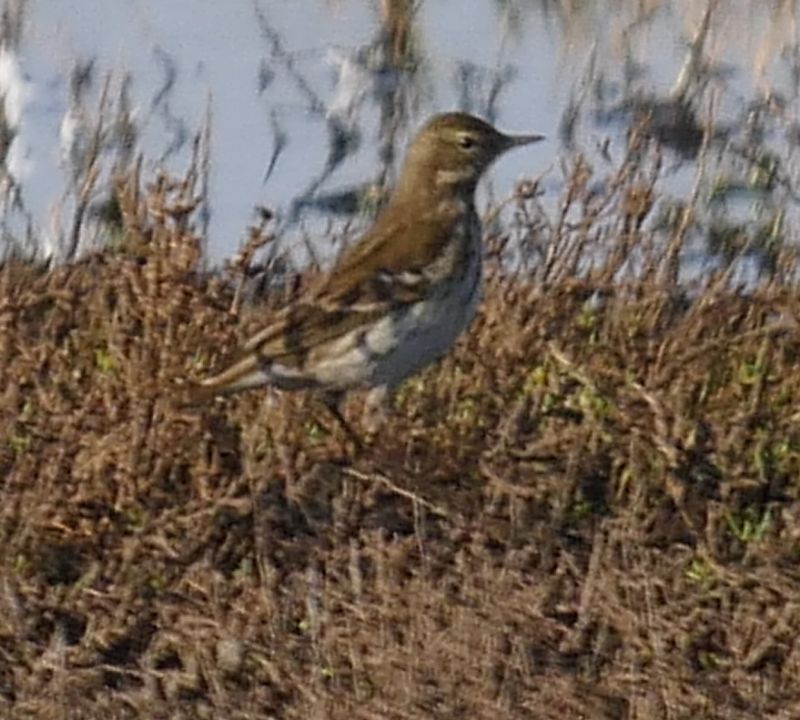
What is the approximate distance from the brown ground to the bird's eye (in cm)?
38

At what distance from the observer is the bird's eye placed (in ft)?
26.0

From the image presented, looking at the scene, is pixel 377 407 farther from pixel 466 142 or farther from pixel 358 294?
pixel 466 142

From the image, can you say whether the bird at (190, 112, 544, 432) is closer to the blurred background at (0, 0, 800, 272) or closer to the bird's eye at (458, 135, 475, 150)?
the bird's eye at (458, 135, 475, 150)

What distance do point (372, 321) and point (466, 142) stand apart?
892 millimetres

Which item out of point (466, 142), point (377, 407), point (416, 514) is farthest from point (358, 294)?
point (466, 142)

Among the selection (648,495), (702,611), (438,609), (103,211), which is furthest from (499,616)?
(103,211)

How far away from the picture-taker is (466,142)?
7938 millimetres

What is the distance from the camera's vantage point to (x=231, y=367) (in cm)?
700

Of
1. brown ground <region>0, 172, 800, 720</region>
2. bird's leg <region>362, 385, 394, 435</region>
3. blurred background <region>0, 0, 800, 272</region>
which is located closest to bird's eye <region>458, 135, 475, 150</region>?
blurred background <region>0, 0, 800, 272</region>

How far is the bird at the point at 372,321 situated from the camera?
7.07 meters

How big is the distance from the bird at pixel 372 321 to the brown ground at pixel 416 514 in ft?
0.39

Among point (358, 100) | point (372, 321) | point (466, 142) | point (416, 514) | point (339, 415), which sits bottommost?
point (416, 514)

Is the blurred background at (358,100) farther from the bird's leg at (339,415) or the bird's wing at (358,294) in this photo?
the bird's leg at (339,415)

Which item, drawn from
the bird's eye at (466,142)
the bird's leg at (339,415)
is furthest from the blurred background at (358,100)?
the bird's leg at (339,415)
